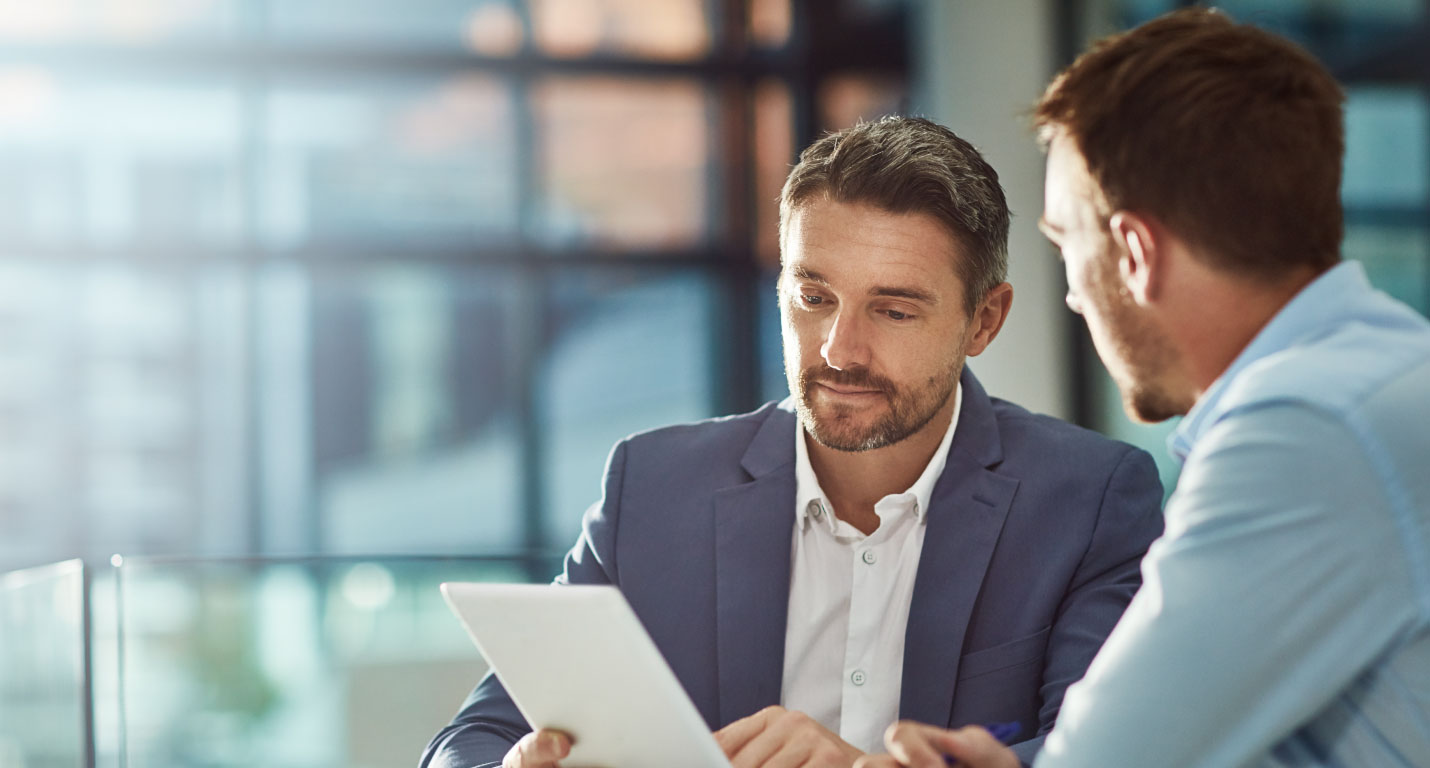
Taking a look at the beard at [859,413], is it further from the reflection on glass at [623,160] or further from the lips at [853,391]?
the reflection on glass at [623,160]

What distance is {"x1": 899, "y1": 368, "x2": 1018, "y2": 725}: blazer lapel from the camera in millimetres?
1557

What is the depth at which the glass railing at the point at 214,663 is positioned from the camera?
2084 mm

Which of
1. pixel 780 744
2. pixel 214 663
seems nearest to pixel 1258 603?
pixel 780 744

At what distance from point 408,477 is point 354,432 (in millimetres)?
261

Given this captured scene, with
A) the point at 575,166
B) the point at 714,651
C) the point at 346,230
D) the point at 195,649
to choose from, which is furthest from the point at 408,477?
the point at 714,651

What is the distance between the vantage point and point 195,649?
275cm

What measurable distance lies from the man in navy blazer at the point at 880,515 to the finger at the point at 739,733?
21cm

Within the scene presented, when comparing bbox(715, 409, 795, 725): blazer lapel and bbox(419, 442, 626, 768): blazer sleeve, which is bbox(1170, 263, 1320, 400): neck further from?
bbox(419, 442, 626, 768): blazer sleeve

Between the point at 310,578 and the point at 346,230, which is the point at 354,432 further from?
the point at 310,578

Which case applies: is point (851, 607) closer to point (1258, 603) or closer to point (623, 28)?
point (1258, 603)

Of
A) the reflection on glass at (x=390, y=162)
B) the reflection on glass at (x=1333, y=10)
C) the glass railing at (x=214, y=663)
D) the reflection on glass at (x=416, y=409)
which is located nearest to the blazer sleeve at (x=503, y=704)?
the glass railing at (x=214, y=663)

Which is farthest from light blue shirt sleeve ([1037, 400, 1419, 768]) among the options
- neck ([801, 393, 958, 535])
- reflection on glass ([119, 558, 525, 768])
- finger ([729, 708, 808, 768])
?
reflection on glass ([119, 558, 525, 768])

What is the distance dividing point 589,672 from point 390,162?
4.45m

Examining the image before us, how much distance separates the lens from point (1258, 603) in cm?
97
